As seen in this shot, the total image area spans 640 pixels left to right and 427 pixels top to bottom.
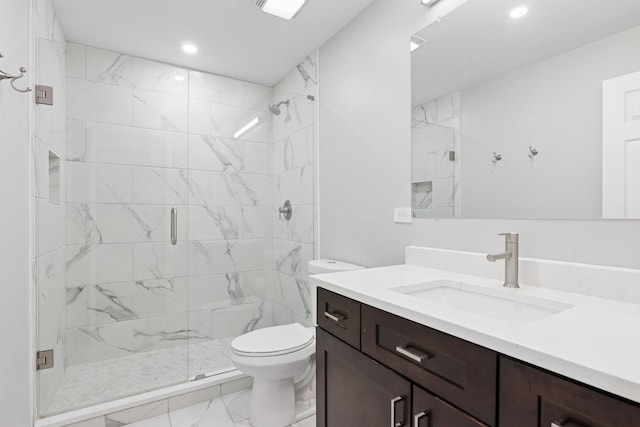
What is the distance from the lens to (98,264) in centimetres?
234

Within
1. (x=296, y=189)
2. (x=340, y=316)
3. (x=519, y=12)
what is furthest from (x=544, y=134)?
(x=296, y=189)

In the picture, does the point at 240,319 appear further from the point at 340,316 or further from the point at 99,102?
the point at 99,102

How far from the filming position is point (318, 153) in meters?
2.47

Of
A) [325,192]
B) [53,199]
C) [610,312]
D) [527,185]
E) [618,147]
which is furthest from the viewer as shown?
[325,192]

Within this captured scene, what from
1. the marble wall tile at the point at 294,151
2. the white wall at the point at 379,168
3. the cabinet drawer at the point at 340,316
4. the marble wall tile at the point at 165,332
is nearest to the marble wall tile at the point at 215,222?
the marble wall tile at the point at 294,151

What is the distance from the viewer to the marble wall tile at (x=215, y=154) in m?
2.69

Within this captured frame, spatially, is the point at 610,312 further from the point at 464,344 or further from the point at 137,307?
the point at 137,307

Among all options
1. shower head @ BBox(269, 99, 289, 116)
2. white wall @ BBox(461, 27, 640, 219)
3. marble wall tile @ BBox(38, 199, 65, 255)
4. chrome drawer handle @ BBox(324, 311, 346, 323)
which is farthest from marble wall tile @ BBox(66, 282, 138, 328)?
white wall @ BBox(461, 27, 640, 219)

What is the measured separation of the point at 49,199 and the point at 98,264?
1.95 ft

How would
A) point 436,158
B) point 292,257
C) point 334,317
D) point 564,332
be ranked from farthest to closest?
1. point 292,257
2. point 436,158
3. point 334,317
4. point 564,332

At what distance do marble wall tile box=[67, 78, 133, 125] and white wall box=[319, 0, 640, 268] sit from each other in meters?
1.50

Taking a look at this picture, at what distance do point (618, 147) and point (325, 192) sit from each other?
1657 mm

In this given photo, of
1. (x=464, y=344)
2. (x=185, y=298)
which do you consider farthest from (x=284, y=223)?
(x=464, y=344)

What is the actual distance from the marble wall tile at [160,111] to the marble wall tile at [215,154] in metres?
0.16
